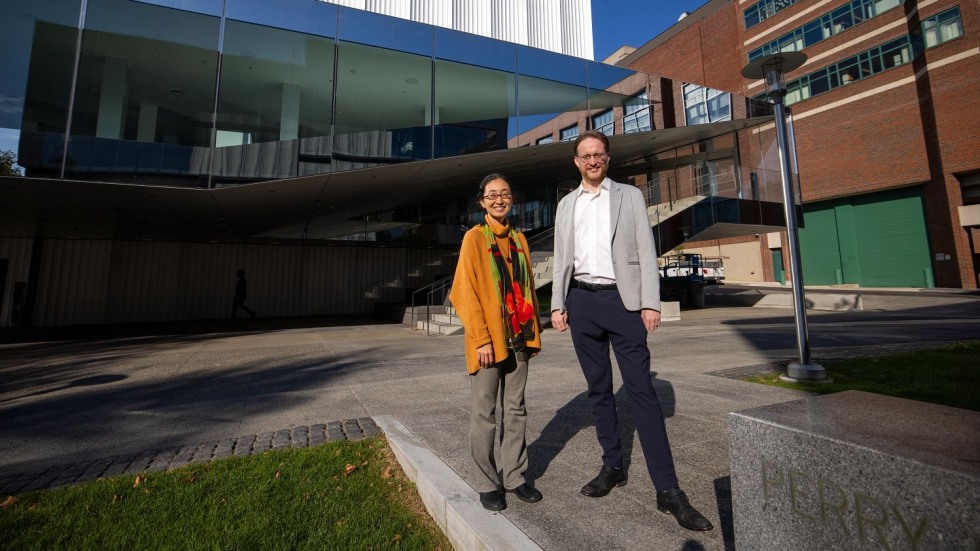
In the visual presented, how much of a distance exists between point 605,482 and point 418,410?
2.32m

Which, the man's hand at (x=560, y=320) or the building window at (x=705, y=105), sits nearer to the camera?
the man's hand at (x=560, y=320)

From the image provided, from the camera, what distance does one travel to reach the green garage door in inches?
1071

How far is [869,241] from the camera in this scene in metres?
29.5

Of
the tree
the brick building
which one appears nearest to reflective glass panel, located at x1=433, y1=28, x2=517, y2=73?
the tree

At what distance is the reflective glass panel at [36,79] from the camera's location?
312 inches

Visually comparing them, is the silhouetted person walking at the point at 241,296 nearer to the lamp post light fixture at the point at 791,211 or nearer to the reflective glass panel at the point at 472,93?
the reflective glass panel at the point at 472,93

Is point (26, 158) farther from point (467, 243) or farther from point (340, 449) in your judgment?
point (467, 243)

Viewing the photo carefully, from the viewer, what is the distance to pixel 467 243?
2.36 meters

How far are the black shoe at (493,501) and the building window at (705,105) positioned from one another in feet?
51.8

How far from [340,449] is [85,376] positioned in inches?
230

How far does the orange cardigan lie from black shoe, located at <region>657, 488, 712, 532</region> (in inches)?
40.6

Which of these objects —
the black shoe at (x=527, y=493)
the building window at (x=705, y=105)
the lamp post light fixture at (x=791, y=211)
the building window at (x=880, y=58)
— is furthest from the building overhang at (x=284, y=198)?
the building window at (x=880, y=58)

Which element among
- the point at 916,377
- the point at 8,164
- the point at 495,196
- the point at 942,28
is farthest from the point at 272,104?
the point at 942,28

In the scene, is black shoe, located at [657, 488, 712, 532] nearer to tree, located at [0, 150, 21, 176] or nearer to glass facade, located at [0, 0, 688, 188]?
glass facade, located at [0, 0, 688, 188]
